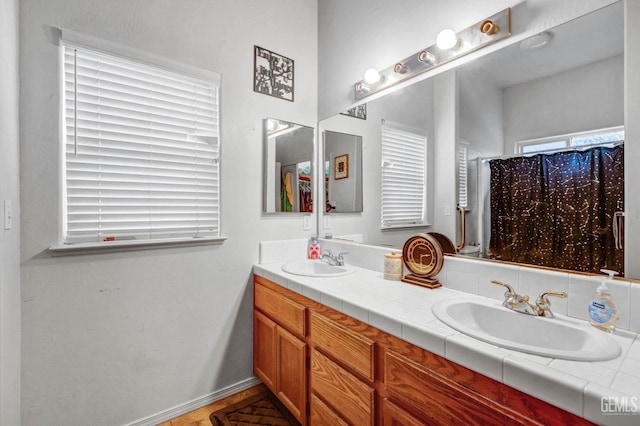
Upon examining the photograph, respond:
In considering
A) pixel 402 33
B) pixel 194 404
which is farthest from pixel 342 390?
pixel 402 33

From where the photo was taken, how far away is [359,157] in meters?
2.12

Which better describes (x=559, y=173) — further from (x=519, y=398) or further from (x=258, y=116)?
(x=258, y=116)

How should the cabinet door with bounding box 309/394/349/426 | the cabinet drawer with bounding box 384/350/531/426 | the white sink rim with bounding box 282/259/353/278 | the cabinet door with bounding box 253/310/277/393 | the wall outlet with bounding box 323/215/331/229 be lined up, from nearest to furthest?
the cabinet drawer with bounding box 384/350/531/426 < the cabinet door with bounding box 309/394/349/426 < the cabinet door with bounding box 253/310/277/393 < the white sink rim with bounding box 282/259/353/278 < the wall outlet with bounding box 323/215/331/229

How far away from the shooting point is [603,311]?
0.95m

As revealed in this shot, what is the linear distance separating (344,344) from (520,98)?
1.30m

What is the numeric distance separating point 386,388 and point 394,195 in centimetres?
111

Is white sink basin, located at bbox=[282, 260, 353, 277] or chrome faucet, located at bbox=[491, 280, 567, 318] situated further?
white sink basin, located at bbox=[282, 260, 353, 277]

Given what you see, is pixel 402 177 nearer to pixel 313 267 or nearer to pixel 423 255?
pixel 423 255

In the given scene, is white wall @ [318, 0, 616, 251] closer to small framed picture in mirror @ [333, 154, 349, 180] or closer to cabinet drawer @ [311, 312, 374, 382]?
small framed picture in mirror @ [333, 154, 349, 180]

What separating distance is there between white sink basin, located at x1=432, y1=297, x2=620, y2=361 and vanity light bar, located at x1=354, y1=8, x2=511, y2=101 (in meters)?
Result: 1.18

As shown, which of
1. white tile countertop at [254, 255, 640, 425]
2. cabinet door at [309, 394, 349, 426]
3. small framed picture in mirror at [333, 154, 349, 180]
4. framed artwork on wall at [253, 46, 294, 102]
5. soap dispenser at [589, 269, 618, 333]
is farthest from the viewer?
small framed picture in mirror at [333, 154, 349, 180]

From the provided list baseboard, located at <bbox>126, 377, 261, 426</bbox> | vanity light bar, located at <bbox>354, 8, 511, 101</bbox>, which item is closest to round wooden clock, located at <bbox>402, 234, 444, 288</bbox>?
vanity light bar, located at <bbox>354, 8, 511, 101</bbox>

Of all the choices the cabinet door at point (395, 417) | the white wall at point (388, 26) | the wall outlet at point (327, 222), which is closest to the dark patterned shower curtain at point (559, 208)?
the white wall at point (388, 26)

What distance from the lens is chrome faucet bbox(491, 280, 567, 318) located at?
3.50 feet
